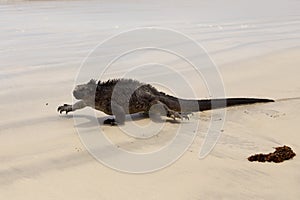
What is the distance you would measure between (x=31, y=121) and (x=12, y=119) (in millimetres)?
236

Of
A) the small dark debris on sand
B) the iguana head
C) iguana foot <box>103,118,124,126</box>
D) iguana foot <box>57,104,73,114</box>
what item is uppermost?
the iguana head

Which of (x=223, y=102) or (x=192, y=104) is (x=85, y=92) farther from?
(x=223, y=102)

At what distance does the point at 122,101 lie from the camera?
18.5 feet

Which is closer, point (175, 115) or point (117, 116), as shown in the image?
point (117, 116)

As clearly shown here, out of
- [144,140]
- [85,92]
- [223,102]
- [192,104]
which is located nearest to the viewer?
[144,140]

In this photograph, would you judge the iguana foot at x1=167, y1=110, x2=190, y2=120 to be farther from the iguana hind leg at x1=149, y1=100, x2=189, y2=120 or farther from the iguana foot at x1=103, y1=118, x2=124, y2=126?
the iguana foot at x1=103, y1=118, x2=124, y2=126

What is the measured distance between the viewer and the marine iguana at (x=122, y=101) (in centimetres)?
561

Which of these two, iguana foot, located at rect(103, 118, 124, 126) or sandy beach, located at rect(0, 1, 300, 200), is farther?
iguana foot, located at rect(103, 118, 124, 126)

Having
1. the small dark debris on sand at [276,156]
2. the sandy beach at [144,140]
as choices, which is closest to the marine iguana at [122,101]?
the sandy beach at [144,140]

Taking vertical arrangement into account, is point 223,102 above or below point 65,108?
below

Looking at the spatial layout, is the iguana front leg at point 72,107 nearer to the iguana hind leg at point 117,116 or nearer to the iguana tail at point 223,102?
the iguana hind leg at point 117,116

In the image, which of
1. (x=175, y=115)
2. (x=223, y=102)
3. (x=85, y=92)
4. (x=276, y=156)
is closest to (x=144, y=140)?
(x=175, y=115)

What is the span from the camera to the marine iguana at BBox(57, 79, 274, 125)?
5613mm

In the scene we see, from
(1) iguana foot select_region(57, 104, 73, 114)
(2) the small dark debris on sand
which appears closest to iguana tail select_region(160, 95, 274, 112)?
(1) iguana foot select_region(57, 104, 73, 114)
